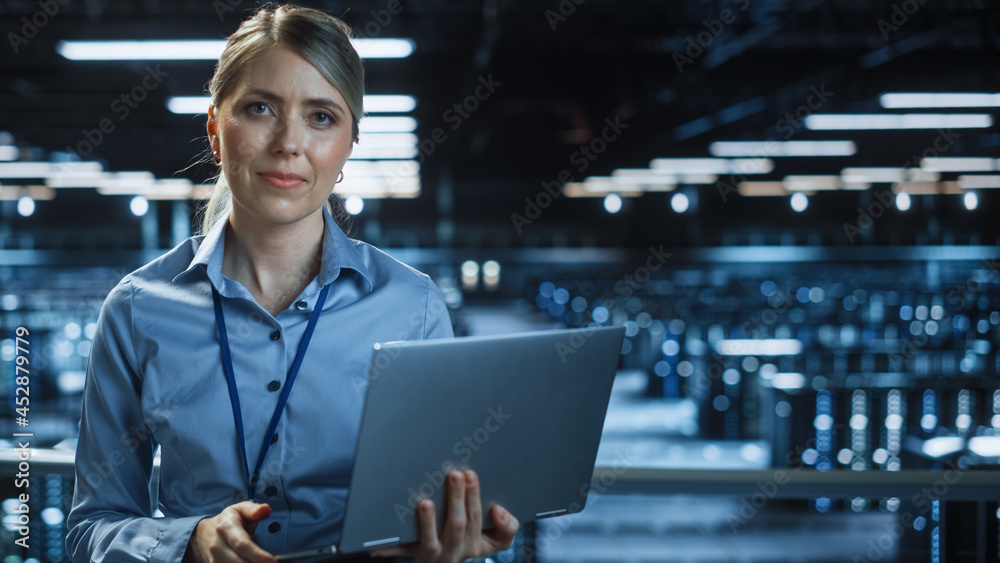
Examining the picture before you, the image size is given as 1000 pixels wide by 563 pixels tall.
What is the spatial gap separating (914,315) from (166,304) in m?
10.4

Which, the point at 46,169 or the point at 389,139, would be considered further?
the point at 46,169

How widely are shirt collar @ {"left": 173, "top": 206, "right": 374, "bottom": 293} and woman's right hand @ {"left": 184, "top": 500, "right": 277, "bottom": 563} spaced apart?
30 centimetres

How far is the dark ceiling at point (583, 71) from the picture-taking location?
5.41 m

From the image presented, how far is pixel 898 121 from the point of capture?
8445 mm

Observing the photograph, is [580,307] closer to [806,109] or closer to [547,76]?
[806,109]

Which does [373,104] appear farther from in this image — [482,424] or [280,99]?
[482,424]

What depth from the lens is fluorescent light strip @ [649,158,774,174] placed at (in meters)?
12.2

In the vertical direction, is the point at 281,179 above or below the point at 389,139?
below

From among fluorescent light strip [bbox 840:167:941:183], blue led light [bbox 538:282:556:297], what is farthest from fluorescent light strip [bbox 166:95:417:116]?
fluorescent light strip [bbox 840:167:941:183]

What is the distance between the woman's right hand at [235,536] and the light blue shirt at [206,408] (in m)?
0.09

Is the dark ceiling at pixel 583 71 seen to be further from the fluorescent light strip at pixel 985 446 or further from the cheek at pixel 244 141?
the fluorescent light strip at pixel 985 446

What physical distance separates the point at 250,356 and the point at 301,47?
41 cm


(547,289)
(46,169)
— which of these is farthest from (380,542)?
(46,169)

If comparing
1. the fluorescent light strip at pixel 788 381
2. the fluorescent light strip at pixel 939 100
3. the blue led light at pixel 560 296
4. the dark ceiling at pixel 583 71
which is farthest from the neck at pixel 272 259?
the blue led light at pixel 560 296
